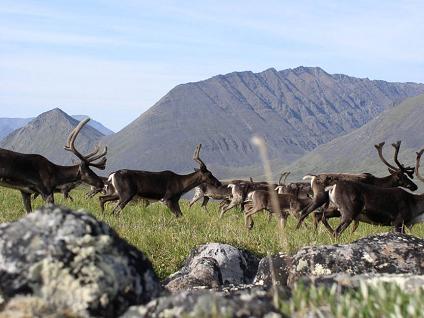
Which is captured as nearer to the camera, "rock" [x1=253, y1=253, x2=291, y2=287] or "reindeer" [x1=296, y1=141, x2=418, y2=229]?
"rock" [x1=253, y1=253, x2=291, y2=287]

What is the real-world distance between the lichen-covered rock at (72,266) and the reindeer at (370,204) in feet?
40.2

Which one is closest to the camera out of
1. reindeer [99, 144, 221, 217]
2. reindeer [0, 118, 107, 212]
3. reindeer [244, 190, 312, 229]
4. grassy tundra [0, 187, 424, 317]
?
grassy tundra [0, 187, 424, 317]

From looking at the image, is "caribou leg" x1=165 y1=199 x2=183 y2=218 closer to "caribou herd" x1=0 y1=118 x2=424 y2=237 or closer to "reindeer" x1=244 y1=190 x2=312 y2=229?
"caribou herd" x1=0 y1=118 x2=424 y2=237

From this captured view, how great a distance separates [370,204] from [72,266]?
12.9 metres

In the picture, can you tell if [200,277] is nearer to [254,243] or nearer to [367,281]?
[254,243]

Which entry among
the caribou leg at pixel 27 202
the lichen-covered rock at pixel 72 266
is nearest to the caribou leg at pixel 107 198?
the caribou leg at pixel 27 202

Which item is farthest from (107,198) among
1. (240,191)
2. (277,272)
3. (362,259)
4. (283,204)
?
(362,259)

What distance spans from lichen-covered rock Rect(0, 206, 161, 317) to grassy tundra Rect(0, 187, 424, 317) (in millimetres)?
828

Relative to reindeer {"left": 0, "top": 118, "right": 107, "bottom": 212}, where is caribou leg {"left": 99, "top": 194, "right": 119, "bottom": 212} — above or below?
below

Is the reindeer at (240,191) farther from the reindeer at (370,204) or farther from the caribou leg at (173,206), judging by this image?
the reindeer at (370,204)

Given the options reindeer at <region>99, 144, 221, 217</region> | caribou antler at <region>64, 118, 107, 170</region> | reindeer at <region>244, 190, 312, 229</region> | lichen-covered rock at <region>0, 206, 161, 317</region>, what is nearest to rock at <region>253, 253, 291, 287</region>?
lichen-covered rock at <region>0, 206, 161, 317</region>

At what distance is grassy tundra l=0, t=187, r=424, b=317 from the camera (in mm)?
2969

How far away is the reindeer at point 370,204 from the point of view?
50.7ft

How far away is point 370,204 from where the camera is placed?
1553cm
